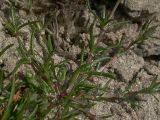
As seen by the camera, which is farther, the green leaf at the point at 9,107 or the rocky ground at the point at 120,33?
the rocky ground at the point at 120,33

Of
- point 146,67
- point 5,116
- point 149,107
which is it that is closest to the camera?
point 5,116

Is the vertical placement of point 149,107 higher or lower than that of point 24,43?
lower

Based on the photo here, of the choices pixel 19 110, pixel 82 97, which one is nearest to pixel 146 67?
pixel 82 97

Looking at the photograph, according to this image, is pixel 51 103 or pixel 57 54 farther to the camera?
pixel 57 54

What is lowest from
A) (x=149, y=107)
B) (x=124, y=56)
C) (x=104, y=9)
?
(x=149, y=107)

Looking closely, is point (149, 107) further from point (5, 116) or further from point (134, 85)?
point (5, 116)

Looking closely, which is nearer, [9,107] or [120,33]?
[9,107]

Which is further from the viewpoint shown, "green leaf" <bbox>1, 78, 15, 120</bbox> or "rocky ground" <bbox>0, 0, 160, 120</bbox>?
"rocky ground" <bbox>0, 0, 160, 120</bbox>

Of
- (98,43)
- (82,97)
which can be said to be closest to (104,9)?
(98,43)

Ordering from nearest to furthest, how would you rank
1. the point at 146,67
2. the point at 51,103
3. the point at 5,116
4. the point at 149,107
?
1. the point at 5,116
2. the point at 51,103
3. the point at 149,107
4. the point at 146,67

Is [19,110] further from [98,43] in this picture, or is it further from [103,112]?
[98,43]
